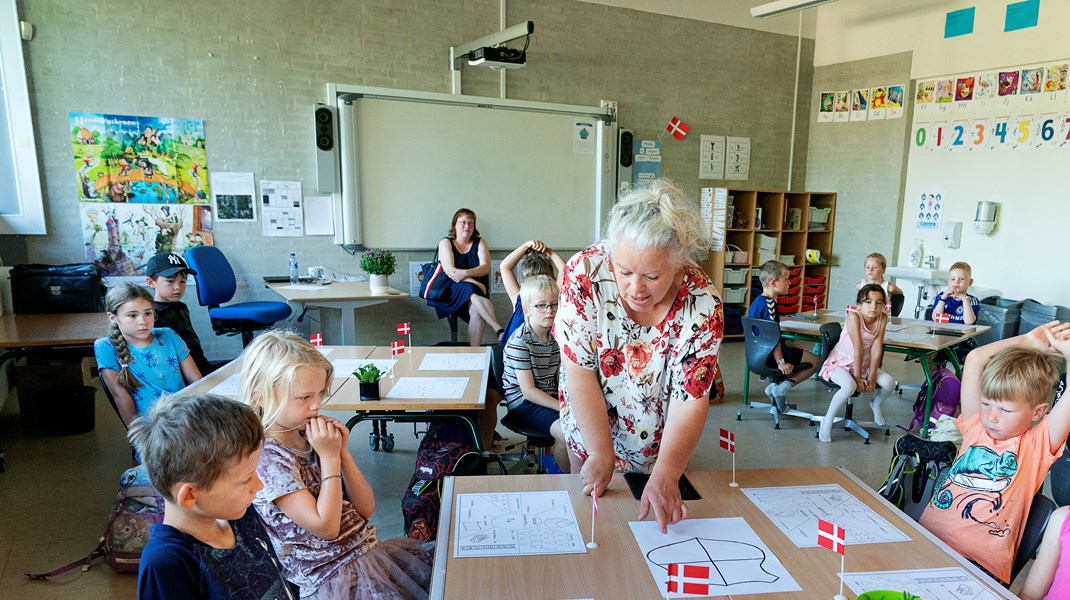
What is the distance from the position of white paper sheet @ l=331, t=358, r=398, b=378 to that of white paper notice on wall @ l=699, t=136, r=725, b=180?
5263 mm

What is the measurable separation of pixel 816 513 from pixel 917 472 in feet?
1.81

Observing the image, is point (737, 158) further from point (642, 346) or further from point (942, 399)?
point (642, 346)

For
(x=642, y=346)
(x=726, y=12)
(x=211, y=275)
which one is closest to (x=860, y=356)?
(x=642, y=346)

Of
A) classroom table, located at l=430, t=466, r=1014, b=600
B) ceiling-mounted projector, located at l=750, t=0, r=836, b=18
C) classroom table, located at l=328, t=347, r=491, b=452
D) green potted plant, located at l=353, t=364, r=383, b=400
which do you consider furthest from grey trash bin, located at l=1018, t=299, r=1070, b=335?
green potted plant, located at l=353, t=364, r=383, b=400

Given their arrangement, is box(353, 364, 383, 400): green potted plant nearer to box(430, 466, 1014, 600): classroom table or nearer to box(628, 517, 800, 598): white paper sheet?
box(430, 466, 1014, 600): classroom table

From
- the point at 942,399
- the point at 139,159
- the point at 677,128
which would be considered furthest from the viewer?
the point at 677,128

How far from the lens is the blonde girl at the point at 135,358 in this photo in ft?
9.09

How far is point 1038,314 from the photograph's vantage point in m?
5.39

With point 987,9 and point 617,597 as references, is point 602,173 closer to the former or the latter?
point 987,9

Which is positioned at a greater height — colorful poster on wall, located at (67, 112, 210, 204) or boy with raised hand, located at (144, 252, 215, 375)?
colorful poster on wall, located at (67, 112, 210, 204)

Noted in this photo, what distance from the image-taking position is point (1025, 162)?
18.7 feet

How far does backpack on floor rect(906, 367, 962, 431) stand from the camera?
4047mm

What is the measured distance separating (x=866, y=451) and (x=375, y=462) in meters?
3.00

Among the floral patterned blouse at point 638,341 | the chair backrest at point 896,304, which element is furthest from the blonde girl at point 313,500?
the chair backrest at point 896,304
